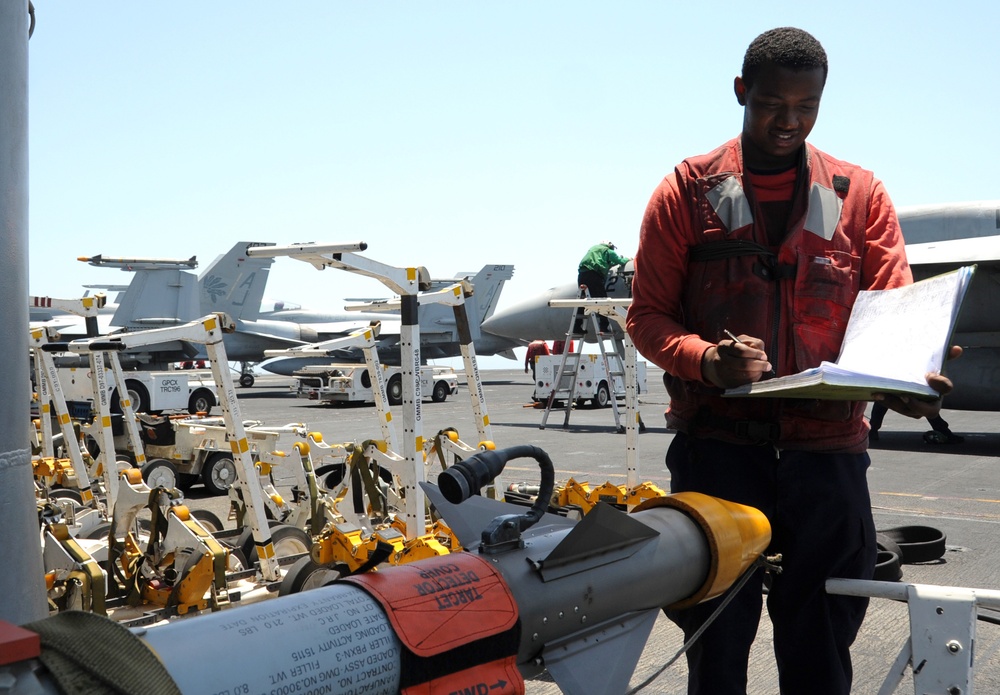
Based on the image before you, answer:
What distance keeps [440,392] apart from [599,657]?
88.7 feet

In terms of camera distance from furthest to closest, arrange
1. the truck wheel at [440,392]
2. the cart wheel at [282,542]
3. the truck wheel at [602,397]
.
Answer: the truck wheel at [440,392] → the truck wheel at [602,397] → the cart wheel at [282,542]

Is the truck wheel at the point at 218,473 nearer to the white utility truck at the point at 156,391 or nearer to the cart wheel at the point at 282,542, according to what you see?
the cart wheel at the point at 282,542

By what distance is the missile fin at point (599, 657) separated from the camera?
1.91 meters

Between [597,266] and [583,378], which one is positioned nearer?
[597,266]

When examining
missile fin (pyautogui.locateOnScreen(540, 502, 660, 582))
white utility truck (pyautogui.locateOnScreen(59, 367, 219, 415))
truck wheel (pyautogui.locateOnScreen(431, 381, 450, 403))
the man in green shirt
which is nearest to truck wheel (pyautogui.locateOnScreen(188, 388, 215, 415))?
white utility truck (pyautogui.locateOnScreen(59, 367, 219, 415))

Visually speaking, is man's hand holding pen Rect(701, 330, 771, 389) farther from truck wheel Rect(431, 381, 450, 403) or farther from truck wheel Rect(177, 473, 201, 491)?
truck wheel Rect(431, 381, 450, 403)

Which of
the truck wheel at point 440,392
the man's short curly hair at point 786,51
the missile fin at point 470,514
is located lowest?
the truck wheel at point 440,392

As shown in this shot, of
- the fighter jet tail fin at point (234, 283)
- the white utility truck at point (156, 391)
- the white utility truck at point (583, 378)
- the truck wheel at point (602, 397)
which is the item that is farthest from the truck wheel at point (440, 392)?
the white utility truck at point (156, 391)

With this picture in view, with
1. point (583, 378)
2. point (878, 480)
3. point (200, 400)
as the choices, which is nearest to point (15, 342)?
point (878, 480)

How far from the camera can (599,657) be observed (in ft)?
6.52

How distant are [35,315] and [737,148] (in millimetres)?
35109

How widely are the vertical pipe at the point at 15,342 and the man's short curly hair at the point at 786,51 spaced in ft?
6.23

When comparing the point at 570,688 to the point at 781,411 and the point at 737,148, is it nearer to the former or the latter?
the point at 781,411

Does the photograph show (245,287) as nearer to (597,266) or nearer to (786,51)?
(597,266)
